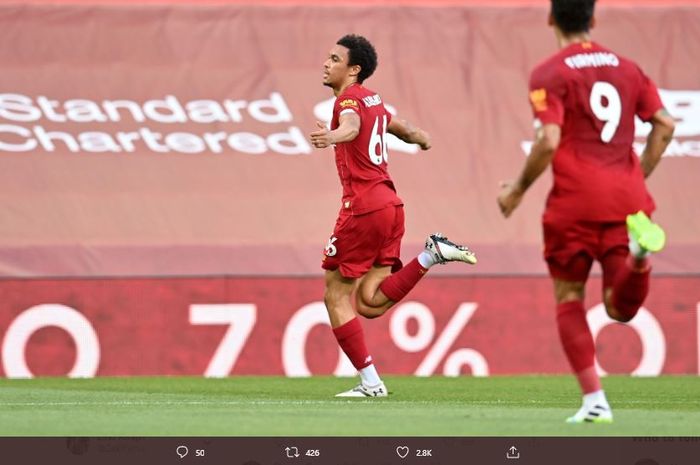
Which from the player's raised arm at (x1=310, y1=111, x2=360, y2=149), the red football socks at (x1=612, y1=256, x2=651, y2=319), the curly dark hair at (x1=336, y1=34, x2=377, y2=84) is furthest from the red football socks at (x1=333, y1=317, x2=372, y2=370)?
the red football socks at (x1=612, y1=256, x2=651, y2=319)

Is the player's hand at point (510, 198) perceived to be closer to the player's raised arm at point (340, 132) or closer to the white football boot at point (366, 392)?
the player's raised arm at point (340, 132)

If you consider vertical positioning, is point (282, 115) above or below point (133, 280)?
above

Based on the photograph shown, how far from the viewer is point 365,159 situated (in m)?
10.1

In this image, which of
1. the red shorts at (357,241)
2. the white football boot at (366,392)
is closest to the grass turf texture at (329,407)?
the white football boot at (366,392)

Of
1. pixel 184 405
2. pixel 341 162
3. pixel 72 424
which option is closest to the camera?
pixel 72 424

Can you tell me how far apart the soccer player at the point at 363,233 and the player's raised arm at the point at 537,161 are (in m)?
2.76

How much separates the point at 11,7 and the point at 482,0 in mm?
4716

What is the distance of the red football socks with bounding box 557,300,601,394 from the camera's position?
7219 millimetres

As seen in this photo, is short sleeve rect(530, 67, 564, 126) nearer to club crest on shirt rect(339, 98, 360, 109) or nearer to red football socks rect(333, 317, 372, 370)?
club crest on shirt rect(339, 98, 360, 109)

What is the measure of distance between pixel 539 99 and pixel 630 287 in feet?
2.99

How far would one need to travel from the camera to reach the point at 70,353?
13.5 m

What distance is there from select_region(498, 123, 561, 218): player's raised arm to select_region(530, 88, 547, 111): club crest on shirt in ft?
0.32

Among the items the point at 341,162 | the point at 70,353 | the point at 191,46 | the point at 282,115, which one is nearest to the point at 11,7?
the point at 191,46

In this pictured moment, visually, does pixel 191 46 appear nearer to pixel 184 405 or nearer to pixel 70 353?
pixel 70 353
